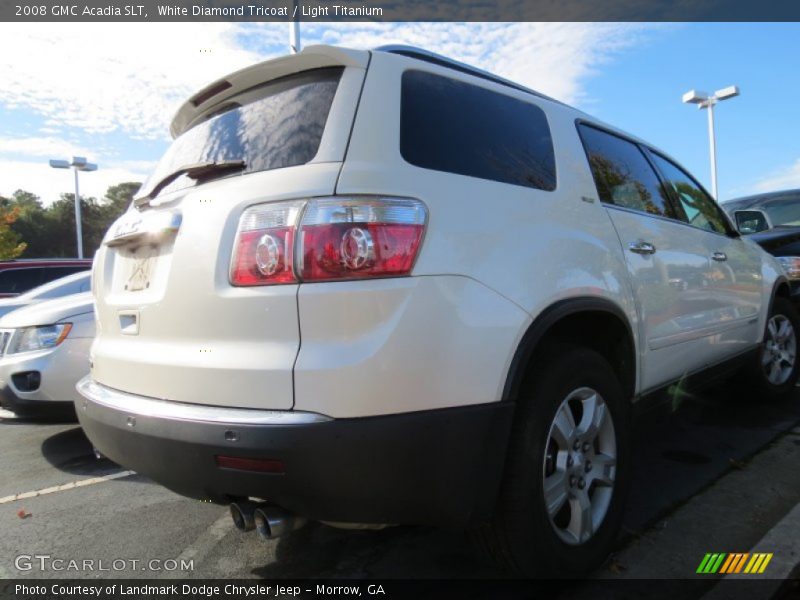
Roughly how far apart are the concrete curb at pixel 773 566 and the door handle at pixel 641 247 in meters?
1.37

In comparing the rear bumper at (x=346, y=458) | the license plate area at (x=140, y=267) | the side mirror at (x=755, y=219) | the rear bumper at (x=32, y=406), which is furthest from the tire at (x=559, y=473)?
the side mirror at (x=755, y=219)

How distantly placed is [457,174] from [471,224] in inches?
7.9

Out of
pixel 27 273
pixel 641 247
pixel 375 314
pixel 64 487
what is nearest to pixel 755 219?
pixel 641 247

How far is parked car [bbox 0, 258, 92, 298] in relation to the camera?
8320 millimetres

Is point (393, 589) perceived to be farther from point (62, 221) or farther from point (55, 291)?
point (62, 221)

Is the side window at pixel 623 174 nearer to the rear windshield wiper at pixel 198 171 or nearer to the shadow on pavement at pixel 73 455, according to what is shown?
the rear windshield wiper at pixel 198 171

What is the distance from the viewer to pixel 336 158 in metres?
1.82

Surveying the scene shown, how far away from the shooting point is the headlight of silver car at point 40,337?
13.1 ft

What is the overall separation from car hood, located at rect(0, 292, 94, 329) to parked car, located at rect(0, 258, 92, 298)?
480cm

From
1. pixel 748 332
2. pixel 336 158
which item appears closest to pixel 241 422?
pixel 336 158

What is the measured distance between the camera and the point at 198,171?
2.18 m

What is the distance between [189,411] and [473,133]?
1.41 metres

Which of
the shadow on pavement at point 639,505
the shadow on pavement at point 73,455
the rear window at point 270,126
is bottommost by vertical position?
the shadow on pavement at point 73,455

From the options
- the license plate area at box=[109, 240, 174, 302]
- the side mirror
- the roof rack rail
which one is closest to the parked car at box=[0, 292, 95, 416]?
the license plate area at box=[109, 240, 174, 302]
